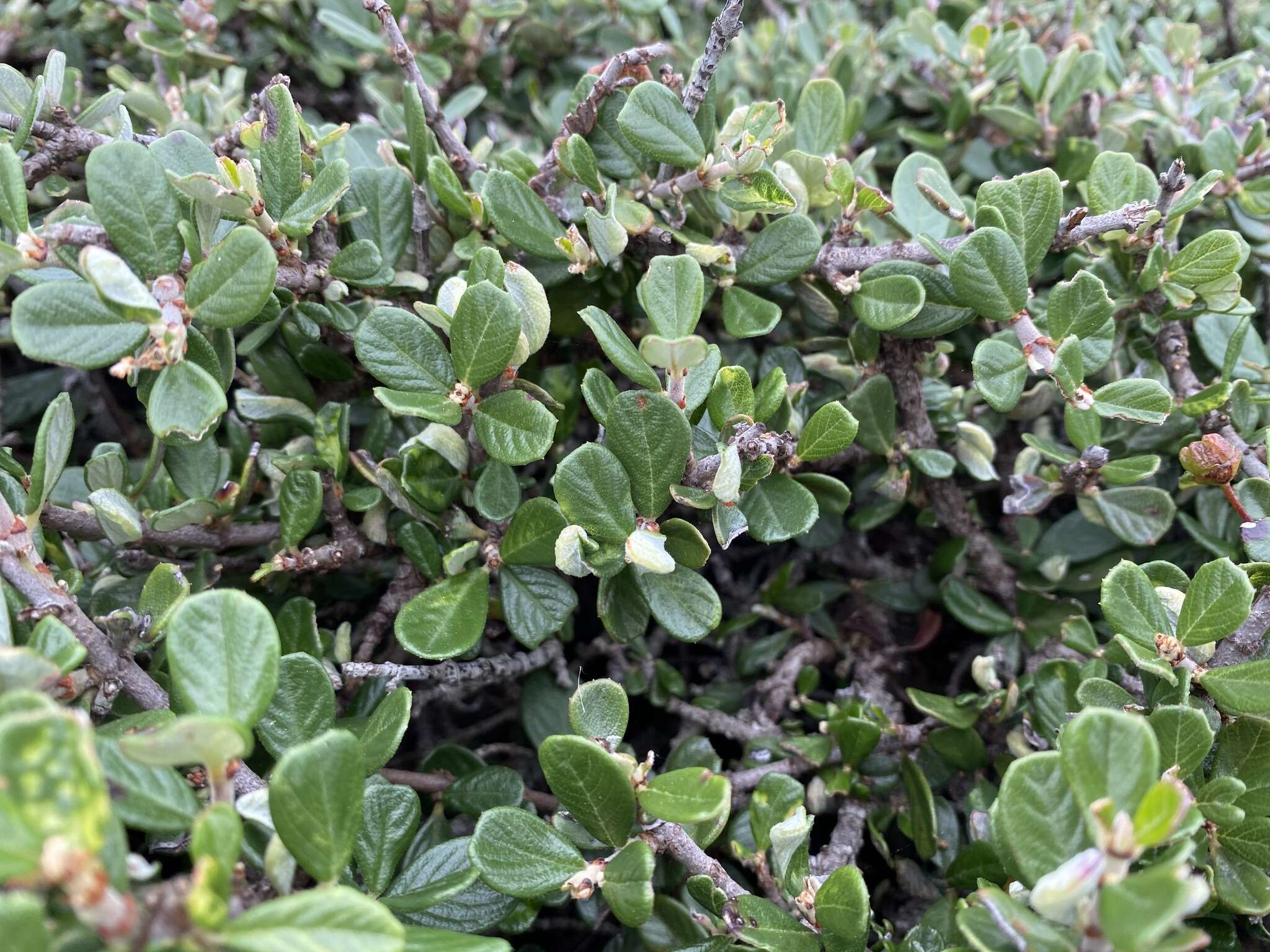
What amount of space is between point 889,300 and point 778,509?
0.34 metres

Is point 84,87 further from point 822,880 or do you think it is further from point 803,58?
point 822,880

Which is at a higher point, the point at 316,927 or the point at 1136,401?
the point at 1136,401

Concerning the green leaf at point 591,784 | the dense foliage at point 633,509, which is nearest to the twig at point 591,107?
the dense foliage at point 633,509

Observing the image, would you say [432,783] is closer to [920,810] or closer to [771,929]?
[771,929]

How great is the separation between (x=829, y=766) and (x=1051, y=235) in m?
0.87

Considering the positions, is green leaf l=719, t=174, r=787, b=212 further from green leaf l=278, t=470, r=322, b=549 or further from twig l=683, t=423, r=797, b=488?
green leaf l=278, t=470, r=322, b=549

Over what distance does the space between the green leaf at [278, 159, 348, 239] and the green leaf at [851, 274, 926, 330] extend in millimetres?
723

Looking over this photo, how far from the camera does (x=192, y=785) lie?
1021mm

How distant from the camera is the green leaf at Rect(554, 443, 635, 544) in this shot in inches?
42.4

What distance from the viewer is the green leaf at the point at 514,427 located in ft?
3.60

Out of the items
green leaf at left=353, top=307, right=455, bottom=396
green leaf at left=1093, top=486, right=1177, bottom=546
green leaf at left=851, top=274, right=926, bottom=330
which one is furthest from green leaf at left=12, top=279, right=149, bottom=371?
green leaf at left=1093, top=486, right=1177, bottom=546

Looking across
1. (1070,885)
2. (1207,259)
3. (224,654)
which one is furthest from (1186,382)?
(224,654)

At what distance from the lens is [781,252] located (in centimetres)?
130

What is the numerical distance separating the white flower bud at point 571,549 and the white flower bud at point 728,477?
0.17 meters
